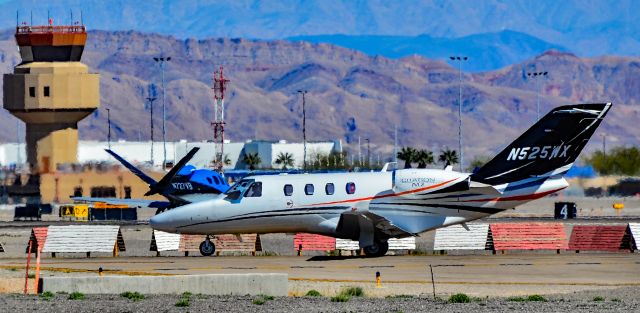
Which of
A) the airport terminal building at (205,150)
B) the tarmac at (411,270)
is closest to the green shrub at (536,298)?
the tarmac at (411,270)

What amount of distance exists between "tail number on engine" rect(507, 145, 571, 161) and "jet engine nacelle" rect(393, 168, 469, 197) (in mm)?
1665

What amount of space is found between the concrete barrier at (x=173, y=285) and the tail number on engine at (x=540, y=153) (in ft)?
41.0

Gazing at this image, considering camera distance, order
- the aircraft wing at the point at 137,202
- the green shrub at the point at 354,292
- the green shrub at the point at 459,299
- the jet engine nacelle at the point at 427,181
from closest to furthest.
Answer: the green shrub at the point at 459,299 < the green shrub at the point at 354,292 < the jet engine nacelle at the point at 427,181 < the aircraft wing at the point at 137,202

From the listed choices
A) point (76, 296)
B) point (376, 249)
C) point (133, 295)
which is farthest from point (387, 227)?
point (76, 296)

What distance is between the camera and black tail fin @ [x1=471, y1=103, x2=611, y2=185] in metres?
43.7

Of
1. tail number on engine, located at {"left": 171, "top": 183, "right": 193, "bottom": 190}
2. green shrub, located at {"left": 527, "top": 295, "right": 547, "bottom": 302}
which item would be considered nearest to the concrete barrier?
green shrub, located at {"left": 527, "top": 295, "right": 547, "bottom": 302}

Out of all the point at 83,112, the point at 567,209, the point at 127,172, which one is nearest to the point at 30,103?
the point at 83,112

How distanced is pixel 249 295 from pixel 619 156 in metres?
116

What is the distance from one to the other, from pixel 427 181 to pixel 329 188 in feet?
10.0

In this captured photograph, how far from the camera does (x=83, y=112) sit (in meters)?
126

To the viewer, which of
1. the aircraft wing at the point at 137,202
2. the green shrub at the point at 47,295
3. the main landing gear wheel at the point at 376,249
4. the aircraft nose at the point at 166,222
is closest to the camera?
the green shrub at the point at 47,295

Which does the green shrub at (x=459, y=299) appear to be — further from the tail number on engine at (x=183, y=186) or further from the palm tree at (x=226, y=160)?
the palm tree at (x=226, y=160)

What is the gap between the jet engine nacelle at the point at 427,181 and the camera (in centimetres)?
4419

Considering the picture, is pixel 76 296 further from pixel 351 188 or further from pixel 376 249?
pixel 376 249
